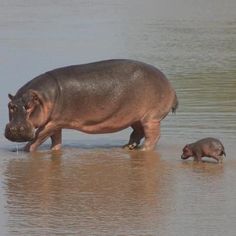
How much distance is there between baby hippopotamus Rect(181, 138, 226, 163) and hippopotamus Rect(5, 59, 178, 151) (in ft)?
2.69

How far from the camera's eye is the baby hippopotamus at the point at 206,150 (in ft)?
29.7

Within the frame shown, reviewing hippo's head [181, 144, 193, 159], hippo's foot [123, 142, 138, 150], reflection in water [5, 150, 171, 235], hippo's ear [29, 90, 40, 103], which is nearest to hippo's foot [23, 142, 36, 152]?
reflection in water [5, 150, 171, 235]

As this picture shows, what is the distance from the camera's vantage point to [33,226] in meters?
7.01

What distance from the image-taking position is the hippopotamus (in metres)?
A: 9.48

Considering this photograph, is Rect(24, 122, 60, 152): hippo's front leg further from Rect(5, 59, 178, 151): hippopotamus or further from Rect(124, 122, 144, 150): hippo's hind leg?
Rect(124, 122, 144, 150): hippo's hind leg

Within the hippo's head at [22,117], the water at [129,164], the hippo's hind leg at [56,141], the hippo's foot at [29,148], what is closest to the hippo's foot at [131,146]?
Result: the water at [129,164]

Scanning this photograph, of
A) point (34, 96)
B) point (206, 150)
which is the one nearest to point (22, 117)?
point (34, 96)

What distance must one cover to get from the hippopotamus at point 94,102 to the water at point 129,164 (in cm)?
21

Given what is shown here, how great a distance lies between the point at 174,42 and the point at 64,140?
836cm

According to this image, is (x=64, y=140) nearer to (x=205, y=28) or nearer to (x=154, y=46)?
(x=154, y=46)

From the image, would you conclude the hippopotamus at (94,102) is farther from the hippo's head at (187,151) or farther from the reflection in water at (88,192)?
the hippo's head at (187,151)

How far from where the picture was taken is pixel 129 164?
927 cm

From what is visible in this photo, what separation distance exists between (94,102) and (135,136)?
58cm

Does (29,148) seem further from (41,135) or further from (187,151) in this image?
(187,151)
